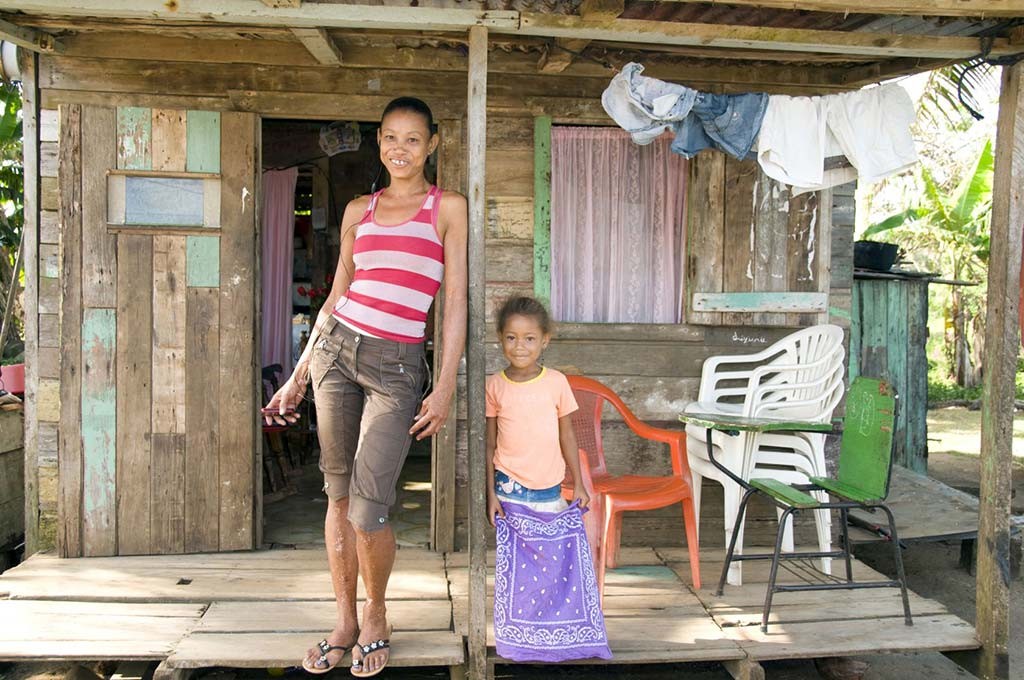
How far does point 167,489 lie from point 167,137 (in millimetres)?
1846

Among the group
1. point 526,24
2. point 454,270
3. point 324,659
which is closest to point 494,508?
point 324,659

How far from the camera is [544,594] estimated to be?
3.16 metres

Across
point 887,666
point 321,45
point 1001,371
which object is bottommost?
point 887,666

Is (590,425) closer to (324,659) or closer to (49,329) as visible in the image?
(324,659)

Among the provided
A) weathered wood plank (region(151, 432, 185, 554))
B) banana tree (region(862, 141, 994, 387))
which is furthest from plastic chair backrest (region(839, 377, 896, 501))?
banana tree (region(862, 141, 994, 387))

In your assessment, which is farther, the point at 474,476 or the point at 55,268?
the point at 55,268

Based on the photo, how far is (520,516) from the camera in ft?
10.5

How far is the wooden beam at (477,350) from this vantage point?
3.13m

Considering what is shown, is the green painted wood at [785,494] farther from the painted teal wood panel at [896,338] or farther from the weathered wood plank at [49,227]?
the painted teal wood panel at [896,338]

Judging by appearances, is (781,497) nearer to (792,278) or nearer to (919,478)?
(792,278)

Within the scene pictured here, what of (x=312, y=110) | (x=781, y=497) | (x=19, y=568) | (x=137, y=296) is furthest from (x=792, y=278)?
(x=19, y=568)

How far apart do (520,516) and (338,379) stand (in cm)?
86

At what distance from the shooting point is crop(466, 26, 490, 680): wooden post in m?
3.13

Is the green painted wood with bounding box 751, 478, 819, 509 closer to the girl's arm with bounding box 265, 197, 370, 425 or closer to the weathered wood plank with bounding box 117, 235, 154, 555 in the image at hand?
the girl's arm with bounding box 265, 197, 370, 425
